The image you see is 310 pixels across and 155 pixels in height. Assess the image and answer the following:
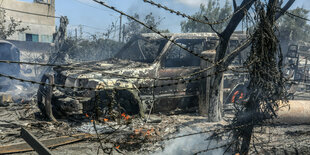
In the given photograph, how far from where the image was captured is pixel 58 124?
16.5 ft

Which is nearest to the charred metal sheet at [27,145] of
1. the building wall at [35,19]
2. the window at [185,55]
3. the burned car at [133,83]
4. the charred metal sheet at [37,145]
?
the burned car at [133,83]

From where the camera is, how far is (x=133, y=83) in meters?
5.22

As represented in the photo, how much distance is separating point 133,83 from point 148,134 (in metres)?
1.15

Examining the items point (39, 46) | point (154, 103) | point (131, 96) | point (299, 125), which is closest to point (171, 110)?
point (154, 103)

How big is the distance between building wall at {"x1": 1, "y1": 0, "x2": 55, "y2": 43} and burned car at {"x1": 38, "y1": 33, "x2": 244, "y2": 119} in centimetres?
1964

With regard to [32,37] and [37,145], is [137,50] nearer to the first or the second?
[37,145]

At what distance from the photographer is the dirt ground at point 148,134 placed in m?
4.25

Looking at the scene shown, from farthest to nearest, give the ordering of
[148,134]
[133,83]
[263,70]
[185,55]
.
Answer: [185,55] < [133,83] < [148,134] < [263,70]

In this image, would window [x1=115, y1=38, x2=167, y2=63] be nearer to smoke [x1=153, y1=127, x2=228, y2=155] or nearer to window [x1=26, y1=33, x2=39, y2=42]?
smoke [x1=153, y1=127, x2=228, y2=155]

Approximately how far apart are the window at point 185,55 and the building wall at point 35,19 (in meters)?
19.7

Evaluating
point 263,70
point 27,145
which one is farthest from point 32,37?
point 263,70

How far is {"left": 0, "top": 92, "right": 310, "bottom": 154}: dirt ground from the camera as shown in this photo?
4.25 m

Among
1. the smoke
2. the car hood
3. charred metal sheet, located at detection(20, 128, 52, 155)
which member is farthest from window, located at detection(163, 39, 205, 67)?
charred metal sheet, located at detection(20, 128, 52, 155)

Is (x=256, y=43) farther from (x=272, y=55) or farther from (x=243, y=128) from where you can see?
(x=243, y=128)
